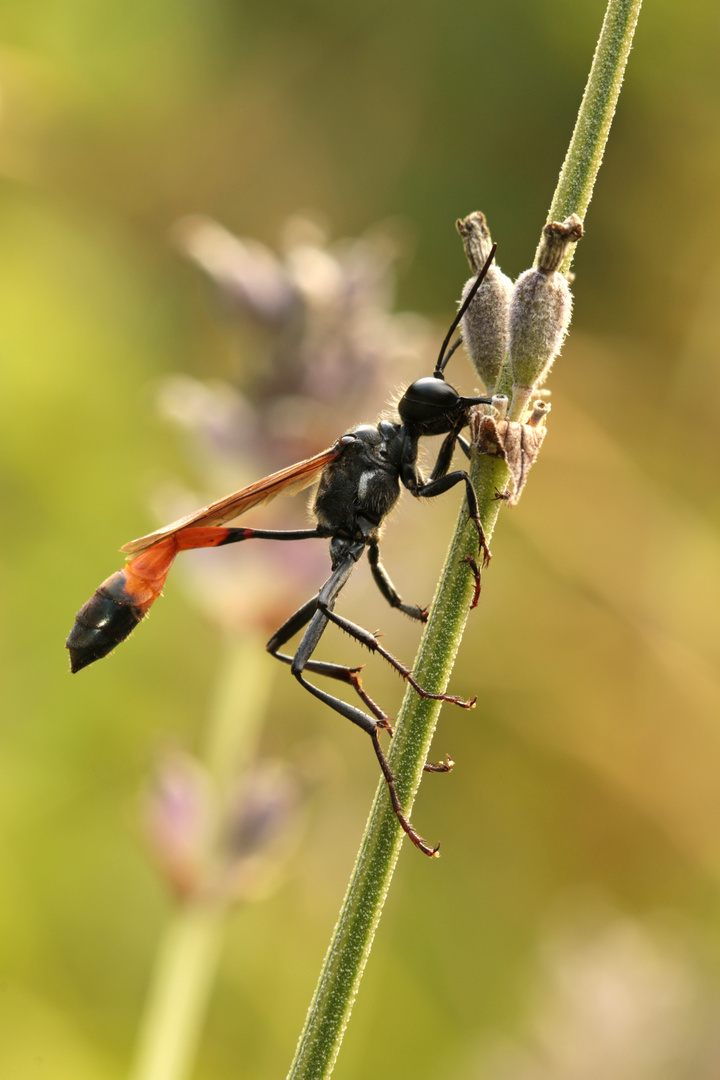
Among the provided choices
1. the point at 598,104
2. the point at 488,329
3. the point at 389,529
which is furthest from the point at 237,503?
the point at 389,529

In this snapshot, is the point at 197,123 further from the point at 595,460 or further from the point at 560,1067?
the point at 560,1067

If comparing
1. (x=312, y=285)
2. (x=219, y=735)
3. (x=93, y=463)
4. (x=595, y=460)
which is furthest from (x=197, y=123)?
(x=219, y=735)

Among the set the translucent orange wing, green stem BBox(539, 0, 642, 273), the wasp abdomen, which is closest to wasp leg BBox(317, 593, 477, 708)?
the translucent orange wing

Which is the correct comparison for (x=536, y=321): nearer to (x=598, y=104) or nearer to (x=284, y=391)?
(x=598, y=104)

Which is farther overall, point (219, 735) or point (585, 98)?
point (219, 735)

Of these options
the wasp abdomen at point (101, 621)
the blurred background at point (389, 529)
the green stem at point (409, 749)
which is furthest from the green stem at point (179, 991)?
the green stem at point (409, 749)

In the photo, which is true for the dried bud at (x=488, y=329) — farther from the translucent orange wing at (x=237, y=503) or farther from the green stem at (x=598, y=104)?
the translucent orange wing at (x=237, y=503)
